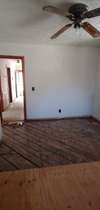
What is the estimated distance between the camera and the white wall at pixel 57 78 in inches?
160

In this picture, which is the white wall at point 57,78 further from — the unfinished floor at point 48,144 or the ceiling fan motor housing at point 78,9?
the ceiling fan motor housing at point 78,9

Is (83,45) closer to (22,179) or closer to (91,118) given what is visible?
(91,118)

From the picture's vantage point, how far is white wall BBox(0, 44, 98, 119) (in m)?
4.06

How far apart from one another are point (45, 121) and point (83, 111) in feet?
4.53

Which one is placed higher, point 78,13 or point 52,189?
point 78,13

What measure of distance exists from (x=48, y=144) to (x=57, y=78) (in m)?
2.14

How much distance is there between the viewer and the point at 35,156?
8.54ft

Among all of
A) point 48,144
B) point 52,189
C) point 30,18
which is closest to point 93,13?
point 30,18

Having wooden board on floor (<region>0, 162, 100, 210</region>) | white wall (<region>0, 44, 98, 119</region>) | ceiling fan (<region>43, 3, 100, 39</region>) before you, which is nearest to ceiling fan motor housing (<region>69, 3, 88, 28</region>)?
ceiling fan (<region>43, 3, 100, 39</region>)

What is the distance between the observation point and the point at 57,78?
4.34 meters

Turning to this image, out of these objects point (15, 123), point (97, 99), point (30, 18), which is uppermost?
point (30, 18)


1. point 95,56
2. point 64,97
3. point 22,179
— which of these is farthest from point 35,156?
point 95,56

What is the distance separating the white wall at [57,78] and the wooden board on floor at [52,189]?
3.28m

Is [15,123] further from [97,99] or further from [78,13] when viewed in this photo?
[78,13]
